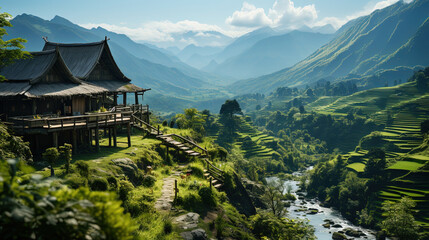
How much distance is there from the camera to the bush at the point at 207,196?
22.2 m

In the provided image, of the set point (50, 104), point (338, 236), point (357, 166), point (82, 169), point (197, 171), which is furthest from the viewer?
point (357, 166)

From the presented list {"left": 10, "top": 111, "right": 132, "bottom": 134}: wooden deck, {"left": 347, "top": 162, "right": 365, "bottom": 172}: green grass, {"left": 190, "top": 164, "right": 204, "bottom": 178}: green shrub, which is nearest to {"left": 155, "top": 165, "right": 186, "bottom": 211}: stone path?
{"left": 190, "top": 164, "right": 204, "bottom": 178}: green shrub

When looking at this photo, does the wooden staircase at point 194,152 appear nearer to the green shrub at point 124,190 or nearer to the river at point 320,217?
the green shrub at point 124,190

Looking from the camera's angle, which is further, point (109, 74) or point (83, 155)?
point (109, 74)

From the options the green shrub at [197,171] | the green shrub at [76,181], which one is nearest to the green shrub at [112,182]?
the green shrub at [76,181]

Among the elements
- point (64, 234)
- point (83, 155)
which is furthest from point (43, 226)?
point (83, 155)

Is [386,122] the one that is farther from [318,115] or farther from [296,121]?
[296,121]

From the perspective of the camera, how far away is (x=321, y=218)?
2835 inches

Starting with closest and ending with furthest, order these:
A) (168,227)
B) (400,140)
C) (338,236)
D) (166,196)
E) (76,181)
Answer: (168,227), (76,181), (166,196), (338,236), (400,140)

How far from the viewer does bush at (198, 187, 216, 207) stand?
2225 cm

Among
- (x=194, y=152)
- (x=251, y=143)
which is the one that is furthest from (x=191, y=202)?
(x=251, y=143)

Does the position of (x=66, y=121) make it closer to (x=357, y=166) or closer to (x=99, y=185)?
(x=99, y=185)

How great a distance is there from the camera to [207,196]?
22.4 meters

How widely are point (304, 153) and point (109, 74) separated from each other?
402 feet
